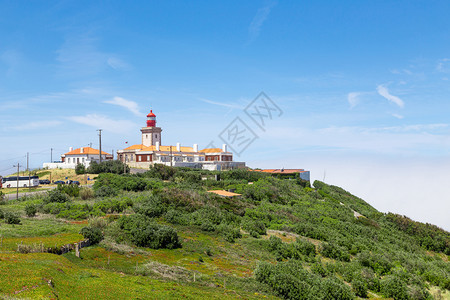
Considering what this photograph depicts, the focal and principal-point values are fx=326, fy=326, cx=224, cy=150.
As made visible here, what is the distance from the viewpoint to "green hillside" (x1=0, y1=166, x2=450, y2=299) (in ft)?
45.9

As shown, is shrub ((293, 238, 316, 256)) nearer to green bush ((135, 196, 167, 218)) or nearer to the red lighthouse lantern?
green bush ((135, 196, 167, 218))

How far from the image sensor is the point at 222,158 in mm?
89312

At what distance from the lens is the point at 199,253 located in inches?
881

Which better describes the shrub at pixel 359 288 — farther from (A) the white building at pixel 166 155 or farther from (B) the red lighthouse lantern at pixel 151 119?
(B) the red lighthouse lantern at pixel 151 119

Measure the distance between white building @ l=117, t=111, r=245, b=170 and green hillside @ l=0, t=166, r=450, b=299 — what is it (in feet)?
117

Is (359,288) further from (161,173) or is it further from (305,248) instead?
(161,173)

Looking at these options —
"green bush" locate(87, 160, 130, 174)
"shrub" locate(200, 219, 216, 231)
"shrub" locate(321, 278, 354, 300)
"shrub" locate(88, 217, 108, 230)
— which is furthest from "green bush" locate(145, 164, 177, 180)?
"shrub" locate(321, 278, 354, 300)

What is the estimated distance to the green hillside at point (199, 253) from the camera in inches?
550

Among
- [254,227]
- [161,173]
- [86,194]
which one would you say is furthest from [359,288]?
[161,173]

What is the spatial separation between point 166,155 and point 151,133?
1140 cm

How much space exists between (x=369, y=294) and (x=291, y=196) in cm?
3239

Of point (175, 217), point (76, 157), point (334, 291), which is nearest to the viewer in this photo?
point (334, 291)

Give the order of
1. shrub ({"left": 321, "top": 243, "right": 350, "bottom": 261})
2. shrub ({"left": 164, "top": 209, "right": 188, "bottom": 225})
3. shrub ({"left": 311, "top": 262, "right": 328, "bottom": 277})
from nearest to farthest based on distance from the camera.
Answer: shrub ({"left": 311, "top": 262, "right": 328, "bottom": 277}), shrub ({"left": 321, "top": 243, "right": 350, "bottom": 261}), shrub ({"left": 164, "top": 209, "right": 188, "bottom": 225})

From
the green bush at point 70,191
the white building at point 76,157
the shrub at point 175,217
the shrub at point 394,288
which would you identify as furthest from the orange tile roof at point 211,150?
the shrub at point 394,288
